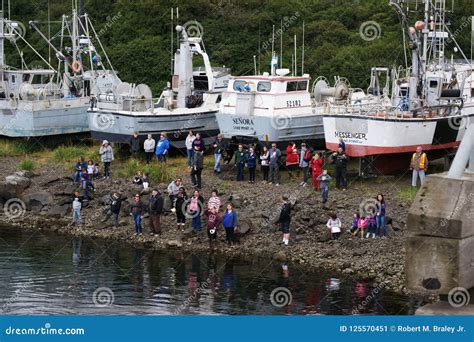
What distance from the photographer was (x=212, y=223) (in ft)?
105

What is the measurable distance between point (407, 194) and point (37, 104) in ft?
60.5

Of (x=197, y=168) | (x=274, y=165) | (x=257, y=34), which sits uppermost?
(x=257, y=34)

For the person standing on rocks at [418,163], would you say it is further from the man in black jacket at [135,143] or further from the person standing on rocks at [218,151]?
the man in black jacket at [135,143]

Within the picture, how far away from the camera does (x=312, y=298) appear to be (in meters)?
26.6

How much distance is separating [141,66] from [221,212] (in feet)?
78.8

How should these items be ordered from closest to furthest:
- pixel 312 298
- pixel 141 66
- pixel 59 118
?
pixel 312 298, pixel 59 118, pixel 141 66

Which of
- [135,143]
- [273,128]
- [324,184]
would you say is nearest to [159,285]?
[324,184]

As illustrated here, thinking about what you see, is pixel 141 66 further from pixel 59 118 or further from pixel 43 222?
pixel 43 222

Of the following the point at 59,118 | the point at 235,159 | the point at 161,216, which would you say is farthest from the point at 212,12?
the point at 161,216

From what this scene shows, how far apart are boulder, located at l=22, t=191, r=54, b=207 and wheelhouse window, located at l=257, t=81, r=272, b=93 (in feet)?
27.3

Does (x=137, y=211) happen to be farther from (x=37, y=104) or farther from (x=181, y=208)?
(x=37, y=104)

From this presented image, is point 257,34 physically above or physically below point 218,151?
above

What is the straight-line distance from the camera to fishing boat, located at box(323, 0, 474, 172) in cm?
3566

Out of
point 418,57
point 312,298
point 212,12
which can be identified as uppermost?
point 212,12
